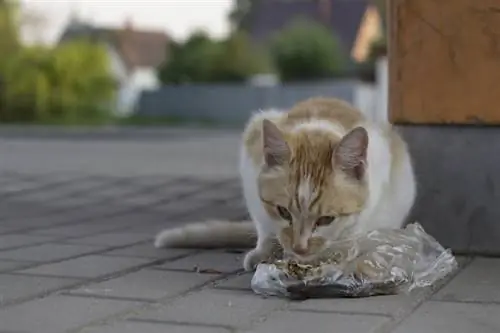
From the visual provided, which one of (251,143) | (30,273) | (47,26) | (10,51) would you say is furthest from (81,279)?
(47,26)

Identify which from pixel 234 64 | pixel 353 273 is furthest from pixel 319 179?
pixel 234 64

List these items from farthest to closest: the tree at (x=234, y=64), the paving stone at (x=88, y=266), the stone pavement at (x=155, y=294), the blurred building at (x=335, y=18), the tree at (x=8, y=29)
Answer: the blurred building at (x=335, y=18) → the tree at (x=234, y=64) → the tree at (x=8, y=29) → the paving stone at (x=88, y=266) → the stone pavement at (x=155, y=294)

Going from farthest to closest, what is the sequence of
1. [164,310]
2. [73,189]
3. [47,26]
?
[47,26]
[73,189]
[164,310]

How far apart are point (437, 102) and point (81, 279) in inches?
67.2

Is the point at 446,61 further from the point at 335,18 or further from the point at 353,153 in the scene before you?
the point at 335,18

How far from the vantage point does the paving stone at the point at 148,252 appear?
3.88 metres

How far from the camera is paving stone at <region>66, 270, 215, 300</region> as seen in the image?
3027 millimetres

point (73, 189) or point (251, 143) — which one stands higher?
point (251, 143)

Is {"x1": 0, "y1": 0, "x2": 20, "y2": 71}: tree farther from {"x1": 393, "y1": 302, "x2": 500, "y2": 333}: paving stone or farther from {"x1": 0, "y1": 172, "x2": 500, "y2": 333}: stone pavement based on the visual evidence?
{"x1": 393, "y1": 302, "x2": 500, "y2": 333}: paving stone

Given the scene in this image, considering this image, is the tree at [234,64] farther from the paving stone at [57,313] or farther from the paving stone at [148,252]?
the paving stone at [57,313]

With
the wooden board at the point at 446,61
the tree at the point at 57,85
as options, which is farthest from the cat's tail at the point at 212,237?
the tree at the point at 57,85

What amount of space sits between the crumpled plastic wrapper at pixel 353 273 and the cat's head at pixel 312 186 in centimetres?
5

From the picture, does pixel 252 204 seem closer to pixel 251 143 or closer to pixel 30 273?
pixel 251 143

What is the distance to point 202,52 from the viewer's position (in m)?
Answer: 32.3
